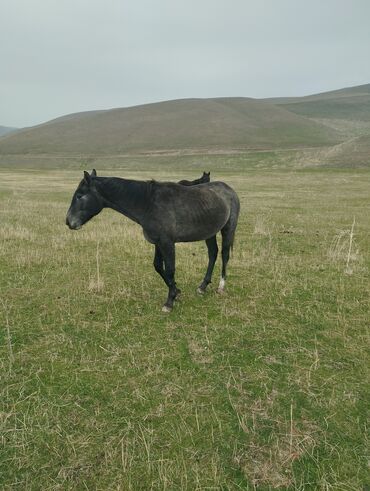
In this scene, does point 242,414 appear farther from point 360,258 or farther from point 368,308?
point 360,258

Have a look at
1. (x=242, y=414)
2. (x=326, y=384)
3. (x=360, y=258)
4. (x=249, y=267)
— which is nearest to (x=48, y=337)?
(x=242, y=414)

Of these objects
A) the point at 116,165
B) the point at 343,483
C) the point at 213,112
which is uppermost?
the point at 213,112

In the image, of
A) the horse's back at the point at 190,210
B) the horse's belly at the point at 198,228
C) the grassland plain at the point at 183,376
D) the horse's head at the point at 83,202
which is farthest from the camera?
the horse's belly at the point at 198,228

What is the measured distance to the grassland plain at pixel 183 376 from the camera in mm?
3971

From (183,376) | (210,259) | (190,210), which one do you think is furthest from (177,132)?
(183,376)

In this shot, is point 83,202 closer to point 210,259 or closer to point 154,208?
point 154,208

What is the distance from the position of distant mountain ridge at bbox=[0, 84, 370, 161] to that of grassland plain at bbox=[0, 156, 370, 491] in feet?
309

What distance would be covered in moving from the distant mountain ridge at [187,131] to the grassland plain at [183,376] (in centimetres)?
9420

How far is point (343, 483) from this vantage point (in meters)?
3.76

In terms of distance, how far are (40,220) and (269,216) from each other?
1281 centimetres

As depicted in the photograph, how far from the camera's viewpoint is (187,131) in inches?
5020

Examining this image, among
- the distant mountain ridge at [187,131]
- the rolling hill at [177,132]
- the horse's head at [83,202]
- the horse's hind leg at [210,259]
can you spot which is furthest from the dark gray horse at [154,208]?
the rolling hill at [177,132]

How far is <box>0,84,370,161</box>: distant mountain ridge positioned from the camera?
111500 mm

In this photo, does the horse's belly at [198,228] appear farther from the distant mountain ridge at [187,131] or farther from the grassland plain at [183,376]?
the distant mountain ridge at [187,131]
